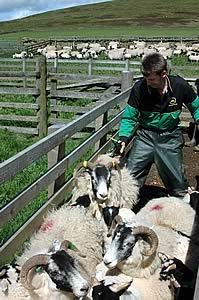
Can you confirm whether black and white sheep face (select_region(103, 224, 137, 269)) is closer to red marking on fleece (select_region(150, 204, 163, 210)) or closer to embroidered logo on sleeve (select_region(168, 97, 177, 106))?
red marking on fleece (select_region(150, 204, 163, 210))

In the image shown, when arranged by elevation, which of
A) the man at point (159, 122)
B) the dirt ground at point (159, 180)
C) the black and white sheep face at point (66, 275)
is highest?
the man at point (159, 122)

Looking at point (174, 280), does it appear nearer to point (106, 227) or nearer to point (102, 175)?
point (106, 227)

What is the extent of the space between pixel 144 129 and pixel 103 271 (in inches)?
79.7

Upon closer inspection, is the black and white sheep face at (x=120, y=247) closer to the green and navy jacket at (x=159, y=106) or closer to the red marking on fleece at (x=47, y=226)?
the red marking on fleece at (x=47, y=226)

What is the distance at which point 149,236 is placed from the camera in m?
3.53

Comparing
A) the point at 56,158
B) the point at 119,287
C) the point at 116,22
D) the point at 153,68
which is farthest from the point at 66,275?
the point at 116,22

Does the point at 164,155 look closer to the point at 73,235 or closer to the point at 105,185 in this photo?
the point at 105,185

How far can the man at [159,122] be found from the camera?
16.0ft

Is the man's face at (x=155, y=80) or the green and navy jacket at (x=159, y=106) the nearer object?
the man's face at (x=155, y=80)

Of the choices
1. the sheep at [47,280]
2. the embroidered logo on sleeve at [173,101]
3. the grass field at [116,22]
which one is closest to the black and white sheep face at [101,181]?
the embroidered logo on sleeve at [173,101]

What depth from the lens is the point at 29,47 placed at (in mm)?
35750

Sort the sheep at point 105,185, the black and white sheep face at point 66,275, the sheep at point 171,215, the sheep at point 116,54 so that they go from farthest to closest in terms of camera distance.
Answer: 1. the sheep at point 116,54
2. the sheep at point 105,185
3. the sheep at point 171,215
4. the black and white sheep face at point 66,275

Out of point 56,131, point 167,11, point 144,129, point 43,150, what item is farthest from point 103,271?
point 167,11

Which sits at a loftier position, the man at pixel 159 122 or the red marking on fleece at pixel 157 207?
the man at pixel 159 122
